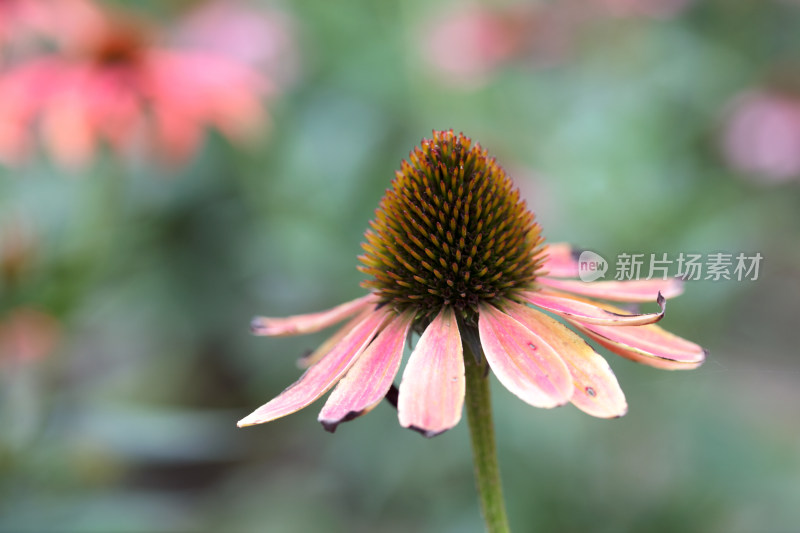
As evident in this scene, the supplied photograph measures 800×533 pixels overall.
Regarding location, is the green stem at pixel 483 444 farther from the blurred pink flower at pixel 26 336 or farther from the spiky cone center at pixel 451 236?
the blurred pink flower at pixel 26 336

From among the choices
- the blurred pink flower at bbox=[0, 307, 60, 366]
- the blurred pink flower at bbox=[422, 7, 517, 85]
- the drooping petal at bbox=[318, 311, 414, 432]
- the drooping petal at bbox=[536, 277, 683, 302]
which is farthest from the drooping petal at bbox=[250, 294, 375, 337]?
the blurred pink flower at bbox=[422, 7, 517, 85]

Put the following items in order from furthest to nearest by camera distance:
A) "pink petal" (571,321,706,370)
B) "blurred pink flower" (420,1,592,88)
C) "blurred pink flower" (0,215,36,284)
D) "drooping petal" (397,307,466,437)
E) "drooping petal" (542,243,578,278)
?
1. "blurred pink flower" (420,1,592,88)
2. "blurred pink flower" (0,215,36,284)
3. "drooping petal" (542,243,578,278)
4. "pink petal" (571,321,706,370)
5. "drooping petal" (397,307,466,437)

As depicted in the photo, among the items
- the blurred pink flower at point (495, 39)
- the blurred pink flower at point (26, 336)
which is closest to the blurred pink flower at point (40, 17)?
the blurred pink flower at point (26, 336)

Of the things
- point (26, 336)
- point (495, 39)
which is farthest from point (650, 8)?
point (26, 336)

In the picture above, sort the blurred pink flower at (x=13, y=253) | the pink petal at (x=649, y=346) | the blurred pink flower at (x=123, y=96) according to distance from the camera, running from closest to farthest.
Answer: the pink petal at (x=649, y=346), the blurred pink flower at (x=13, y=253), the blurred pink flower at (x=123, y=96)

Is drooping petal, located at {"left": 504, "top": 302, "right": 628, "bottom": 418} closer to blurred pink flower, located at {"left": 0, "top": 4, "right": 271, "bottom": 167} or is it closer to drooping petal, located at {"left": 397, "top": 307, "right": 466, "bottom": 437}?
drooping petal, located at {"left": 397, "top": 307, "right": 466, "bottom": 437}

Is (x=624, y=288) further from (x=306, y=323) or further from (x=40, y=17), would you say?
(x=40, y=17)
